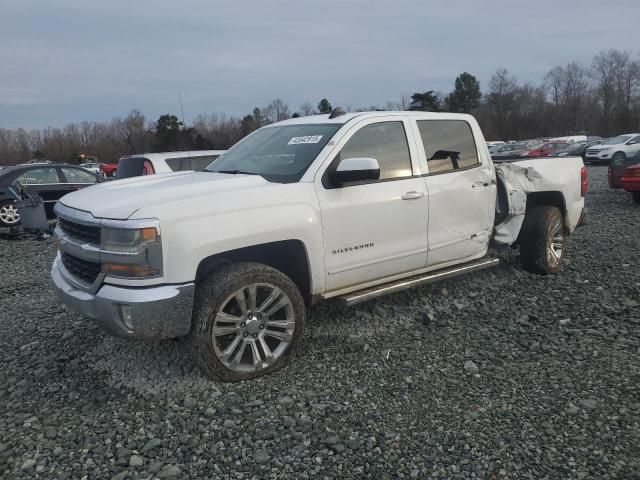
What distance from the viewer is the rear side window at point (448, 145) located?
4652 millimetres

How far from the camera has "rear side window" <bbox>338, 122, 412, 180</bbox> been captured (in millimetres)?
4188

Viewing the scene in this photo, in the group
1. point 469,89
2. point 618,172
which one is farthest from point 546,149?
point 469,89

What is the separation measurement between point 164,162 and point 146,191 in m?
5.57

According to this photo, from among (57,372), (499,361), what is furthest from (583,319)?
(57,372)

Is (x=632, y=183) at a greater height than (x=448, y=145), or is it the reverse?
(x=448, y=145)

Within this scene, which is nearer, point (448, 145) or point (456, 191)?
point (456, 191)

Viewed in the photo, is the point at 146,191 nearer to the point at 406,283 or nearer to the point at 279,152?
the point at 279,152

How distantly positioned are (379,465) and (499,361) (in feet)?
5.06

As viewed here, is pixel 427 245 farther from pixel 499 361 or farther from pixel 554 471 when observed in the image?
pixel 554 471

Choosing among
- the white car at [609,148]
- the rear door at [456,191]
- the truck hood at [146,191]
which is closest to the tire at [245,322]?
the truck hood at [146,191]

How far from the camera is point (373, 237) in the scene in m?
4.09

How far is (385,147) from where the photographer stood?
14.3 feet

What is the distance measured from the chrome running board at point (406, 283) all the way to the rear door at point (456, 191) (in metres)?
0.09

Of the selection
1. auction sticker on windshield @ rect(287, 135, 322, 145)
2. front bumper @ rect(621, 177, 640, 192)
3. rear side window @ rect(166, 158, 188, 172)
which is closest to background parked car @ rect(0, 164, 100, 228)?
rear side window @ rect(166, 158, 188, 172)
